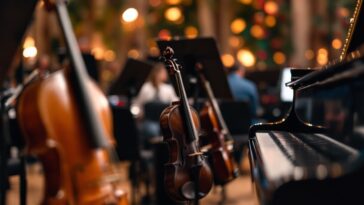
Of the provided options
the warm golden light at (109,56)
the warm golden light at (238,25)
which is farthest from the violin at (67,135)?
the warm golden light at (109,56)

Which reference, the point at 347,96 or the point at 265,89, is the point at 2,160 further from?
the point at 265,89

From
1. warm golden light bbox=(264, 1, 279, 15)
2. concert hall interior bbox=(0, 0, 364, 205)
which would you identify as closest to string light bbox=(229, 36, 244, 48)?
warm golden light bbox=(264, 1, 279, 15)

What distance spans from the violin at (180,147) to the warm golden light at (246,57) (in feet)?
56.5

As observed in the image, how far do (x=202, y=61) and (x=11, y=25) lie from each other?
6.50 feet

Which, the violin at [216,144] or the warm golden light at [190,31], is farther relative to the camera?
the warm golden light at [190,31]

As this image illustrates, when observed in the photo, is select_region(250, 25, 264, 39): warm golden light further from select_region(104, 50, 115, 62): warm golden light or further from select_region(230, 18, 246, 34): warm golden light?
select_region(104, 50, 115, 62): warm golden light

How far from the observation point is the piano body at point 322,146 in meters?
1.66

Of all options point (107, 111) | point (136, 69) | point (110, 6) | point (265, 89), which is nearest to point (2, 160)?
point (107, 111)

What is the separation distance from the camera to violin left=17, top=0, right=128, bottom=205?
90.3 inches

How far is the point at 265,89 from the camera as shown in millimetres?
10328

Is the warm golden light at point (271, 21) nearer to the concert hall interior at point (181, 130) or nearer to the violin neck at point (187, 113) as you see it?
the concert hall interior at point (181, 130)

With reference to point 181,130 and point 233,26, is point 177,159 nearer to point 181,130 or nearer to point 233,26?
point 181,130

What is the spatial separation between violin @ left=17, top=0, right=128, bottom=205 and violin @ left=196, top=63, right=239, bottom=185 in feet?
6.59

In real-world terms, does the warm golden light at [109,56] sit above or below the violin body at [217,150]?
above
